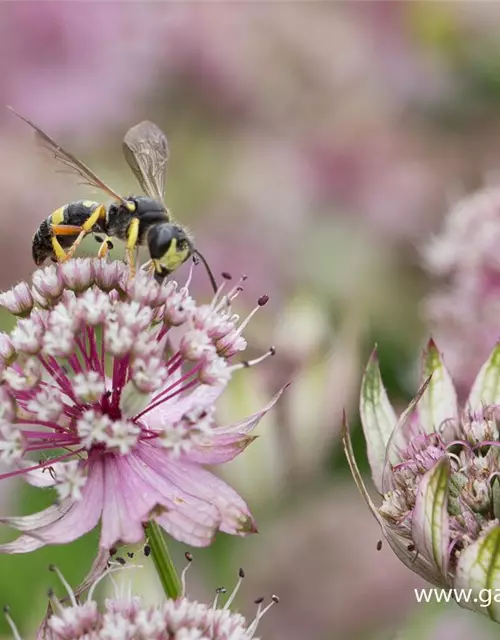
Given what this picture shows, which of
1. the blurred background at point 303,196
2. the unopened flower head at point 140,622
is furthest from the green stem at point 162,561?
the blurred background at point 303,196

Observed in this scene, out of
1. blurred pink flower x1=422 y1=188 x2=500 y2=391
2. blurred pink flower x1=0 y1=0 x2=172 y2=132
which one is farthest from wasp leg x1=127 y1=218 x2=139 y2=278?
blurred pink flower x1=0 y1=0 x2=172 y2=132

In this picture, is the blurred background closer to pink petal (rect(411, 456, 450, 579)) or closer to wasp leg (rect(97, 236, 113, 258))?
wasp leg (rect(97, 236, 113, 258))

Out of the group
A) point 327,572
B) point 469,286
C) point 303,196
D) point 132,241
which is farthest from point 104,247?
point 303,196

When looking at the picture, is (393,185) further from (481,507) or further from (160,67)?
(481,507)

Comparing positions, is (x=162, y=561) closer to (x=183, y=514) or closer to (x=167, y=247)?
(x=183, y=514)

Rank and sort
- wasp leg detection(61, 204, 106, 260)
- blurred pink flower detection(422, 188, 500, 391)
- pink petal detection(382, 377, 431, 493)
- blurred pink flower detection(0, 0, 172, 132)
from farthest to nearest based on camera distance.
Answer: blurred pink flower detection(0, 0, 172, 132) < blurred pink flower detection(422, 188, 500, 391) < wasp leg detection(61, 204, 106, 260) < pink petal detection(382, 377, 431, 493)

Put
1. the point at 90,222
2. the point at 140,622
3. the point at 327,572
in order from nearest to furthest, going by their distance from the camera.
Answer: the point at 140,622 < the point at 90,222 < the point at 327,572

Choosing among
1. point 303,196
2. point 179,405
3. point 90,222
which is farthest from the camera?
point 303,196
